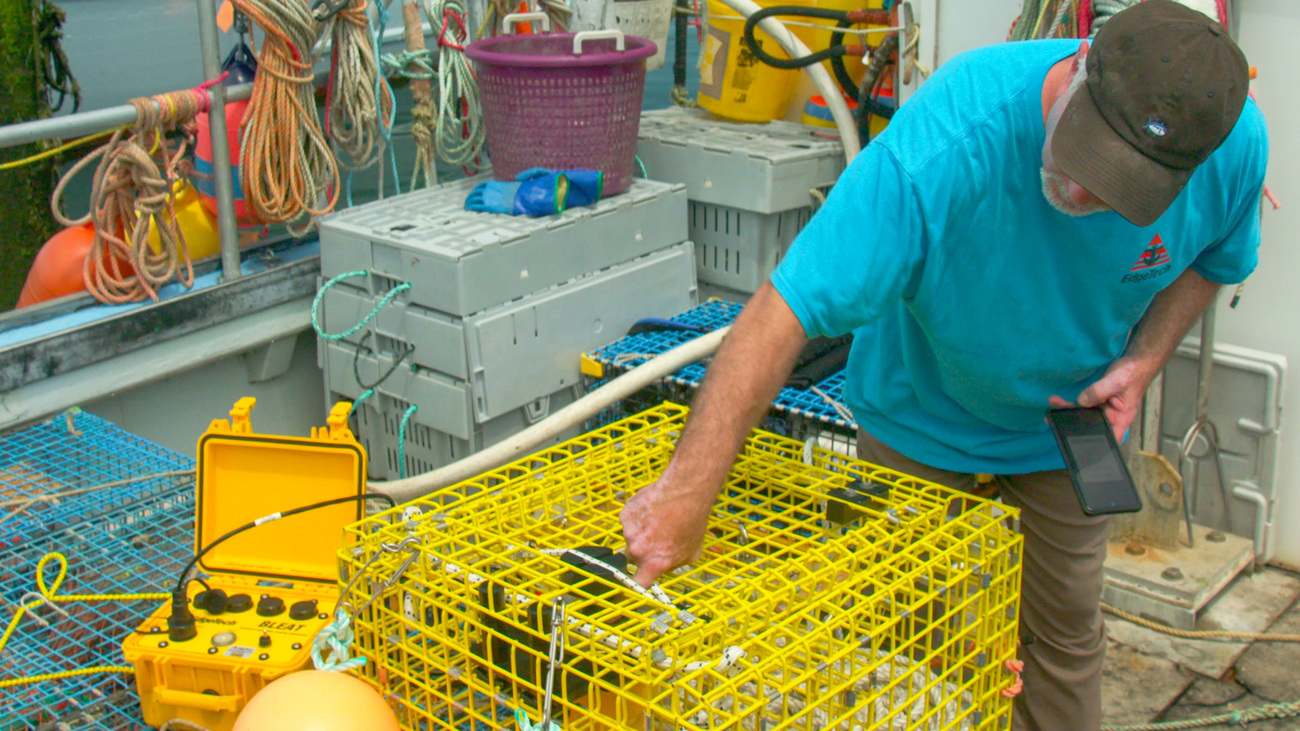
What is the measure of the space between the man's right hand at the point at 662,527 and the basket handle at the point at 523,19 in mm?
2424

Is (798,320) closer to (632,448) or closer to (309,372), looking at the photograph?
(632,448)

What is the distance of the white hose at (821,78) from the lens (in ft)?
11.5

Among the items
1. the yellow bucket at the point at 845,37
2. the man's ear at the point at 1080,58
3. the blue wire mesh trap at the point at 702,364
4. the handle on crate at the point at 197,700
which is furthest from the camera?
the yellow bucket at the point at 845,37

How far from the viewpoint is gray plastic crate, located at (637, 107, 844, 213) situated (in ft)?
11.3

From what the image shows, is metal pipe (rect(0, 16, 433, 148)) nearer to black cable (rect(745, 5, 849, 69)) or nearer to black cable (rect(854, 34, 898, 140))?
black cable (rect(745, 5, 849, 69))

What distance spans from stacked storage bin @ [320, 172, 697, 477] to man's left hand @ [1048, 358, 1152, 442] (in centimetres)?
158

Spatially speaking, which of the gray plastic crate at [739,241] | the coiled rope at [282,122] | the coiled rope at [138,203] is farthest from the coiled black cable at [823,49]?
the coiled rope at [138,203]

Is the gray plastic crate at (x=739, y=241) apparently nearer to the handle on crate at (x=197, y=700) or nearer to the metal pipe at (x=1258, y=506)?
the metal pipe at (x=1258, y=506)

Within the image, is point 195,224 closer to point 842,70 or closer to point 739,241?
point 739,241

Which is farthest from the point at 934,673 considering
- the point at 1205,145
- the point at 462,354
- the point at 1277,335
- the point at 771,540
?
the point at 1277,335

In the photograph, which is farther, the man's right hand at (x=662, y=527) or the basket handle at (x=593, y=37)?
the basket handle at (x=593, y=37)

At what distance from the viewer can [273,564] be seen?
1.86 m

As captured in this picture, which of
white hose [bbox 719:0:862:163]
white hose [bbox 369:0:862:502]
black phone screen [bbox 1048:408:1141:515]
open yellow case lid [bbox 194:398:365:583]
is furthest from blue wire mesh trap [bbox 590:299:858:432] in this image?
open yellow case lid [bbox 194:398:365:583]

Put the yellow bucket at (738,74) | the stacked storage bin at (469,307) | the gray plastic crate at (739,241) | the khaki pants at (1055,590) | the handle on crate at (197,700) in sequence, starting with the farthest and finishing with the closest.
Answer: the yellow bucket at (738,74) < the gray plastic crate at (739,241) < the stacked storage bin at (469,307) < the khaki pants at (1055,590) < the handle on crate at (197,700)
